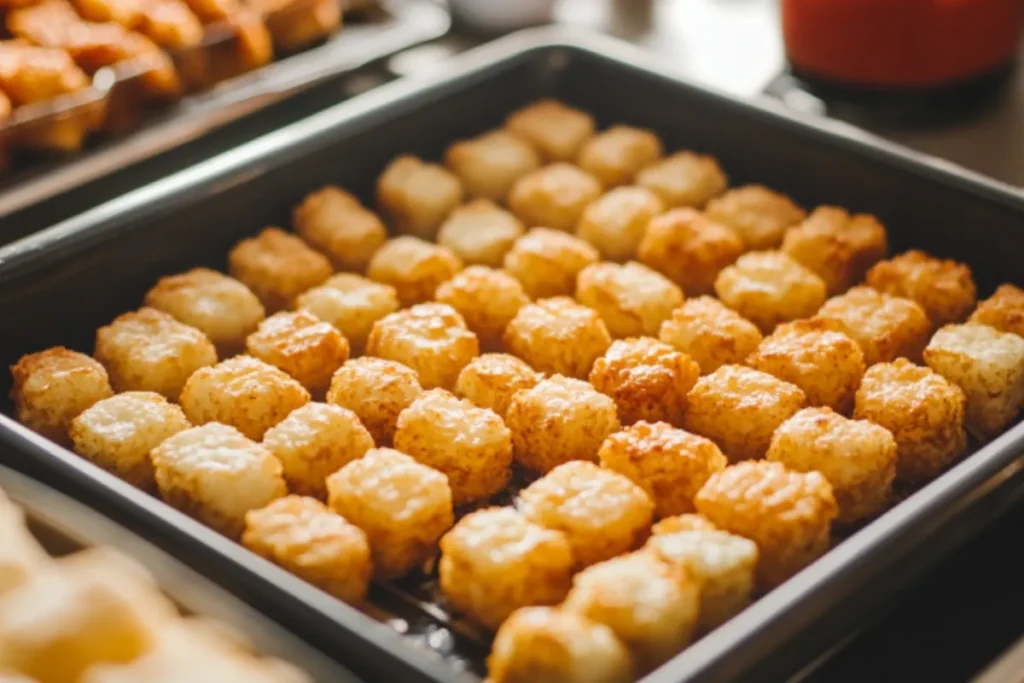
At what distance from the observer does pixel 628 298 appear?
1813 mm

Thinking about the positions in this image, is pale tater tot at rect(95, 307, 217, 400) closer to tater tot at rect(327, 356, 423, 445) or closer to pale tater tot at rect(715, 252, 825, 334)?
tater tot at rect(327, 356, 423, 445)

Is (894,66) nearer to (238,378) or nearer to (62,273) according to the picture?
(238,378)

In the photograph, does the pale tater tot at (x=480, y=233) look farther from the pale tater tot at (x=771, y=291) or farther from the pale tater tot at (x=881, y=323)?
the pale tater tot at (x=881, y=323)

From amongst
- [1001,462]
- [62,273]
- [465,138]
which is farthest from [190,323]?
[1001,462]

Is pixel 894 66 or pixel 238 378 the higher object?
pixel 894 66

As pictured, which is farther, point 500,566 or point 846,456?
point 846,456

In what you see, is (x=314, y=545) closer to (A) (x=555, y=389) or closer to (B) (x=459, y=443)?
(B) (x=459, y=443)

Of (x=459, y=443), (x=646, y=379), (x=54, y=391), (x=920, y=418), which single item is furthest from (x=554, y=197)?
(x=54, y=391)

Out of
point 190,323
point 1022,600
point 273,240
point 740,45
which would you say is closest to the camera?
point 1022,600

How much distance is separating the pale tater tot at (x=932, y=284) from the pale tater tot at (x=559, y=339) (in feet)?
1.45

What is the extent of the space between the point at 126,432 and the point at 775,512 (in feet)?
2.62

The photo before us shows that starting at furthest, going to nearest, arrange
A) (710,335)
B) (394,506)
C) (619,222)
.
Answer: (619,222), (710,335), (394,506)

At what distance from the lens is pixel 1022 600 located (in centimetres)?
151

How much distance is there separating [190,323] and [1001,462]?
1109mm
